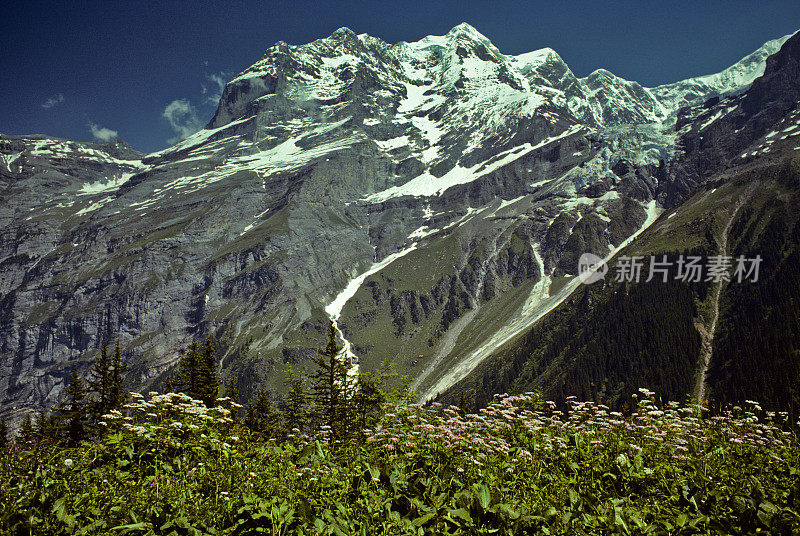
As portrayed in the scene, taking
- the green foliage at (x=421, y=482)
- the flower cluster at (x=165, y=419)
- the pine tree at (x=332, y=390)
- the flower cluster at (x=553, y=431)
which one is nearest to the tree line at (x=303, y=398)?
the pine tree at (x=332, y=390)

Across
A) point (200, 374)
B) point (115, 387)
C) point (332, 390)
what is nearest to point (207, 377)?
point (200, 374)

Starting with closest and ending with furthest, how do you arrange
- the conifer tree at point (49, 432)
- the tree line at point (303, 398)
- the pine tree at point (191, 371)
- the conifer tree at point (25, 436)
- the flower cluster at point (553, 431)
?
the flower cluster at point (553, 431) < the conifer tree at point (25, 436) < the conifer tree at point (49, 432) < the tree line at point (303, 398) < the pine tree at point (191, 371)

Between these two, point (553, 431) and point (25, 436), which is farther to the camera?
point (25, 436)

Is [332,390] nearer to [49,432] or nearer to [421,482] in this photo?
[49,432]

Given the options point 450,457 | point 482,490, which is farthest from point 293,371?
point 482,490

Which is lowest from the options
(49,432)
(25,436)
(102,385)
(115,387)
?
(115,387)

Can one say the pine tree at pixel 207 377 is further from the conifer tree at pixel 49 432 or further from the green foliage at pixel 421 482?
the green foliage at pixel 421 482

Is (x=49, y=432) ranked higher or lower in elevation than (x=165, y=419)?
lower

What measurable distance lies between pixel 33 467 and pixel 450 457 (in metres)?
5.80

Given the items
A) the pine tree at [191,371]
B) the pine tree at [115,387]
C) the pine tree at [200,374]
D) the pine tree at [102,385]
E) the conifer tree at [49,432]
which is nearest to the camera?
the conifer tree at [49,432]

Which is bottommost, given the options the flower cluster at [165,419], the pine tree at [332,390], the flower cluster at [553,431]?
the pine tree at [332,390]

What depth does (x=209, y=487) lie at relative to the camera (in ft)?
20.0

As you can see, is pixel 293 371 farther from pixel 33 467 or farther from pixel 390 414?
pixel 33 467

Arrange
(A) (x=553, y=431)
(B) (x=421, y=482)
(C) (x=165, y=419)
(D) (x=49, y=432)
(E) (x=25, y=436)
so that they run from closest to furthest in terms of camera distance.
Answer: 1. (B) (x=421, y=482)
2. (C) (x=165, y=419)
3. (A) (x=553, y=431)
4. (E) (x=25, y=436)
5. (D) (x=49, y=432)
